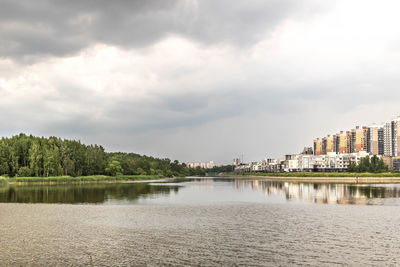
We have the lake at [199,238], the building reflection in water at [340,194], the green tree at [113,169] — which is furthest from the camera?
the green tree at [113,169]

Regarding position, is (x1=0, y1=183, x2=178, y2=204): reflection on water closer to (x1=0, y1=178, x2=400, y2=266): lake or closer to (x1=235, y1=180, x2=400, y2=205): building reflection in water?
(x1=0, y1=178, x2=400, y2=266): lake

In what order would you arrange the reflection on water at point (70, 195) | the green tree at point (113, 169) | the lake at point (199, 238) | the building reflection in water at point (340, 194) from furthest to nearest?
the green tree at point (113, 169)
the building reflection in water at point (340, 194)
the reflection on water at point (70, 195)
the lake at point (199, 238)

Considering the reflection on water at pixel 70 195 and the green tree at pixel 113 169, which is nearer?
the reflection on water at pixel 70 195

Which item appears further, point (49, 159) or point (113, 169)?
point (113, 169)

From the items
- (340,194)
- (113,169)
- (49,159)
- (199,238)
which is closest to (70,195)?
(199,238)

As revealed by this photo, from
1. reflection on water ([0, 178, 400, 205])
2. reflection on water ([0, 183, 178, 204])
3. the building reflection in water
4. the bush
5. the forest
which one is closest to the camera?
reflection on water ([0, 178, 400, 205])

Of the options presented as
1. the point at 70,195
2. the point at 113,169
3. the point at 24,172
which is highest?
the point at 24,172

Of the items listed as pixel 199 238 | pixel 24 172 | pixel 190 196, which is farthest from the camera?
pixel 24 172

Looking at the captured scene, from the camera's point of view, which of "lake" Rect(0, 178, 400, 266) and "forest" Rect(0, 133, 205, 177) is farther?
"forest" Rect(0, 133, 205, 177)

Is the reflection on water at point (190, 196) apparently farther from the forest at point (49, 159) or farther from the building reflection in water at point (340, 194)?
the forest at point (49, 159)

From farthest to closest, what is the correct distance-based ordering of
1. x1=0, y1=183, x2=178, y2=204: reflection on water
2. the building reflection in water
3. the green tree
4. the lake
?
the green tree, the building reflection in water, x1=0, y1=183, x2=178, y2=204: reflection on water, the lake

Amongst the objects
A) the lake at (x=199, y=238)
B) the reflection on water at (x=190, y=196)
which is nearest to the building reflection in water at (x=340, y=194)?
the reflection on water at (x=190, y=196)

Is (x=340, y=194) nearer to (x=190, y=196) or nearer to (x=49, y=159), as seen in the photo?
(x=190, y=196)

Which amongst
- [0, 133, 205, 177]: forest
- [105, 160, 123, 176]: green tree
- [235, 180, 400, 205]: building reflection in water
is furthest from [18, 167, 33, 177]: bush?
[235, 180, 400, 205]: building reflection in water
